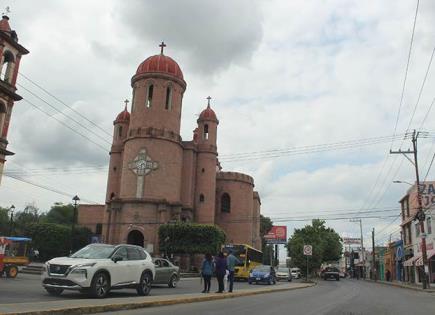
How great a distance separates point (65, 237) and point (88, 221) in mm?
14378

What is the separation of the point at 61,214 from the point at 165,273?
75922mm

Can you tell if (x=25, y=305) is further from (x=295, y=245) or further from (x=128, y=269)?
(x=295, y=245)

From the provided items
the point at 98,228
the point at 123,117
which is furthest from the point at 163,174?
the point at 98,228

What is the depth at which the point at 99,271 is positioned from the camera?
45.1 ft

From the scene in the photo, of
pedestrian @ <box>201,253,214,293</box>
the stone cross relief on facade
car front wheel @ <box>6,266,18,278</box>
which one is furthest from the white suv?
the stone cross relief on facade

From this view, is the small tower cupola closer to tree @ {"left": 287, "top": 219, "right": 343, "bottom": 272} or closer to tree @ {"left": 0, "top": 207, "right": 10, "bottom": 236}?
tree @ {"left": 287, "top": 219, "right": 343, "bottom": 272}

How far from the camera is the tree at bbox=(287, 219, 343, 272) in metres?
72.7

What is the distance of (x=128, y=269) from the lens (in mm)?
15016

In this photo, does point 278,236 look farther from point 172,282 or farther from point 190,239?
point 172,282

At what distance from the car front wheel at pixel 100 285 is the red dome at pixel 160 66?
4221 cm

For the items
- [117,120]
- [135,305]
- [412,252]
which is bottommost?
[135,305]

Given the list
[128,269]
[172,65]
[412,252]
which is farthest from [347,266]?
[128,269]

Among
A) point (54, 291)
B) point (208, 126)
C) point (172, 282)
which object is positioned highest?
point (208, 126)

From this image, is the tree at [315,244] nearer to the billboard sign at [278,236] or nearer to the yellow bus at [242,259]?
the billboard sign at [278,236]
